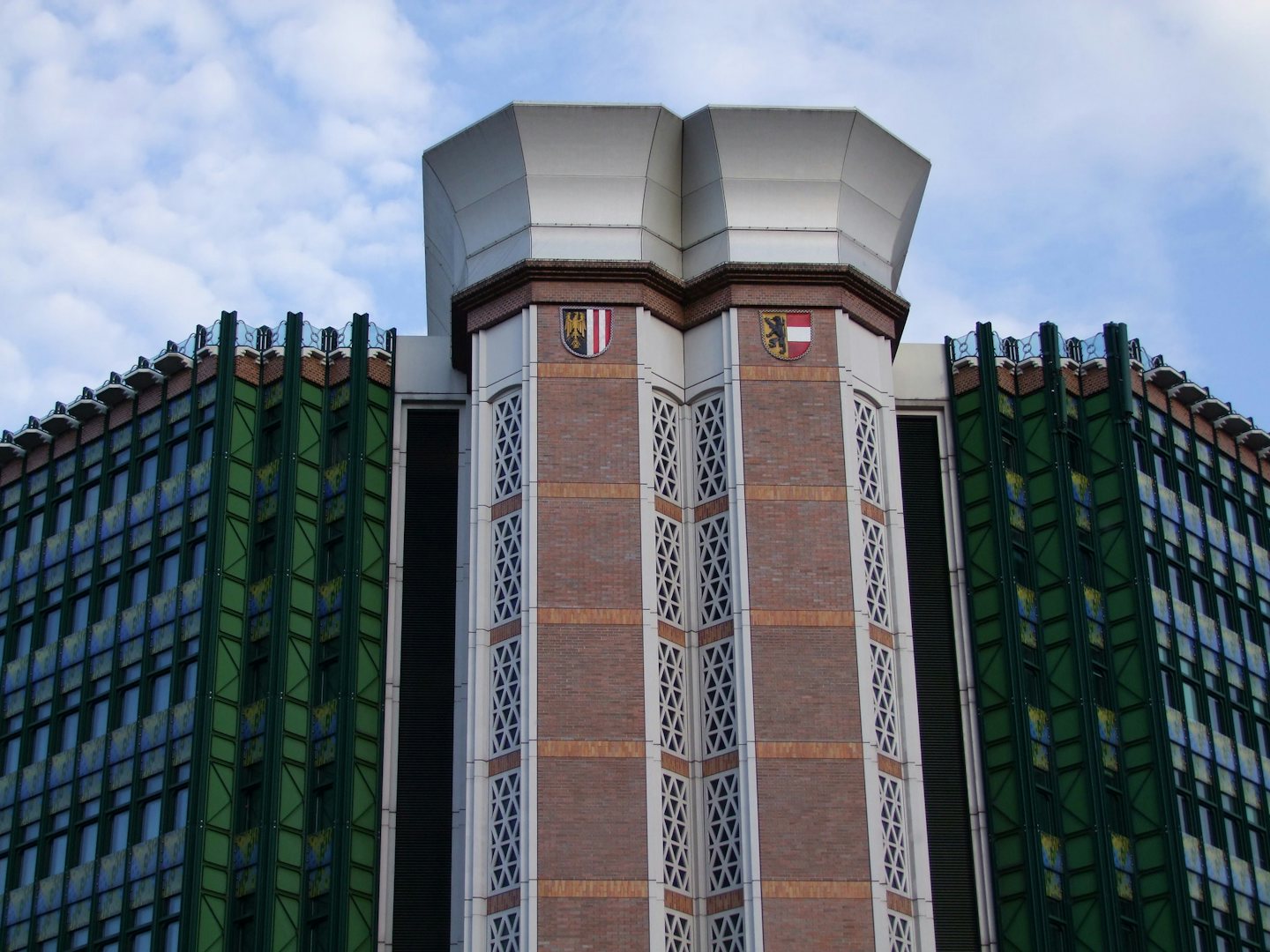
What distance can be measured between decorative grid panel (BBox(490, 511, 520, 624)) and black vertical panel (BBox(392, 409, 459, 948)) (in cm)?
539

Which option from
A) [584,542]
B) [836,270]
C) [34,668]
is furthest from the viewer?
[34,668]

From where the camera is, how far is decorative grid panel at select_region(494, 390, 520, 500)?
79312 mm

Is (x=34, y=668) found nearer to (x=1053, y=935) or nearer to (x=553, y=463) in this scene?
(x=553, y=463)

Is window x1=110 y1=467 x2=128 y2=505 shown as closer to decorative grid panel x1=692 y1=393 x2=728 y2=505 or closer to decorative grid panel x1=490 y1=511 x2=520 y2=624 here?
decorative grid panel x1=490 y1=511 x2=520 y2=624

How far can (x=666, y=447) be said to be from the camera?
80125mm

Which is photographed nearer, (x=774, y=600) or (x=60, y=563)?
(x=774, y=600)

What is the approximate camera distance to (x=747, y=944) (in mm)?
71938

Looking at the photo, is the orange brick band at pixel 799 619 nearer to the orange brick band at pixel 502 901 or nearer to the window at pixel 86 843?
the orange brick band at pixel 502 901

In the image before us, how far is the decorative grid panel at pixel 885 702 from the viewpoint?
7619 centimetres

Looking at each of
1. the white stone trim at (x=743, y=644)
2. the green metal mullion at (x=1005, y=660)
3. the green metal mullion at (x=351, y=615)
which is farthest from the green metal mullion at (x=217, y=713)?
the green metal mullion at (x=1005, y=660)

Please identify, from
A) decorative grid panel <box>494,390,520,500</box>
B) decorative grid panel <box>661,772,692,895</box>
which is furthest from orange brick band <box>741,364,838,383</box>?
decorative grid panel <box>661,772,692,895</box>

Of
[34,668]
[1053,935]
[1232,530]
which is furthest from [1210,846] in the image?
[34,668]

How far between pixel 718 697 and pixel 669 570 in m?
4.65

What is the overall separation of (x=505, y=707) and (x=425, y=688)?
6949 millimetres
